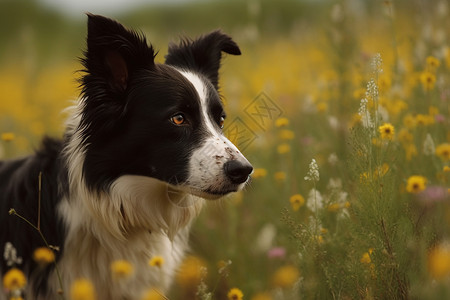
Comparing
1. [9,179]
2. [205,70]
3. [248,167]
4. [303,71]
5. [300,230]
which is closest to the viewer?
[300,230]

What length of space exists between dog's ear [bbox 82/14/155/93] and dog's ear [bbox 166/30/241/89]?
0.49m

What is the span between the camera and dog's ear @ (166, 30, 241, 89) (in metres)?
3.36

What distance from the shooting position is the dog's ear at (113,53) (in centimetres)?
256

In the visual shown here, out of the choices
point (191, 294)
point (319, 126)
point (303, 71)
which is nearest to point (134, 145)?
point (191, 294)

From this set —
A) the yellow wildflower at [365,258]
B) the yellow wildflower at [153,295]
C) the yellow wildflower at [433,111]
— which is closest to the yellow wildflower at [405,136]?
the yellow wildflower at [433,111]

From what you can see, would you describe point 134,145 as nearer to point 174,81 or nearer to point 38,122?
point 174,81

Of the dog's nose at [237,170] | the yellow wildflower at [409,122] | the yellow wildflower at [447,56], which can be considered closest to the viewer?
the dog's nose at [237,170]

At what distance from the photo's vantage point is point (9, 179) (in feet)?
10.3

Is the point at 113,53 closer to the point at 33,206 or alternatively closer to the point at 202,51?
the point at 202,51

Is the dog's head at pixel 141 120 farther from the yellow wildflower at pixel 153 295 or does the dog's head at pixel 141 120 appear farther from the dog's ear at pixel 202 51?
the yellow wildflower at pixel 153 295

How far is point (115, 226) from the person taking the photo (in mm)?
2826

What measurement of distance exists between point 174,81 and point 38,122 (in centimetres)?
439

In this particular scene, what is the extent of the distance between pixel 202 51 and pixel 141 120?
0.84m

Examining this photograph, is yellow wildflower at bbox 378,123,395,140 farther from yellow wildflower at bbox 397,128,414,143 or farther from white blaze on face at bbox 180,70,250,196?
yellow wildflower at bbox 397,128,414,143
